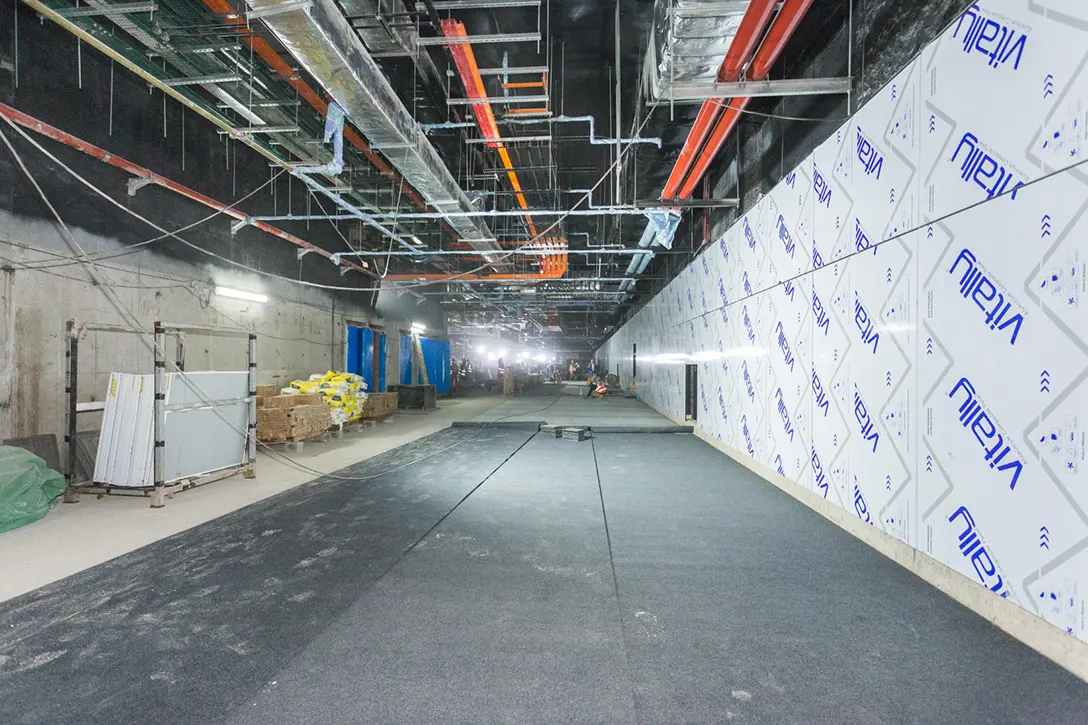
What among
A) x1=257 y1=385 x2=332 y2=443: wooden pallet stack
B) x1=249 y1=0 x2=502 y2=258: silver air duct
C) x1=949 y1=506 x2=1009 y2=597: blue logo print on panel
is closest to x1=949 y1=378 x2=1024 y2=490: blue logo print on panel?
→ x1=949 y1=506 x2=1009 y2=597: blue logo print on panel

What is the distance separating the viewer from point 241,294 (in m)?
7.69

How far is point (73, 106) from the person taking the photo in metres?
5.02

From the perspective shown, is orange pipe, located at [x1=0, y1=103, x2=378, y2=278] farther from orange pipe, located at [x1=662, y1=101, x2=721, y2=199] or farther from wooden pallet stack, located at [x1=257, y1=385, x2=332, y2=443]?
orange pipe, located at [x1=662, y1=101, x2=721, y2=199]

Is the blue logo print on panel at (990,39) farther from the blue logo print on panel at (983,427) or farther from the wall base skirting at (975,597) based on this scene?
the wall base skirting at (975,597)

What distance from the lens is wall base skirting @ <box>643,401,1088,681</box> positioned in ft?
6.58

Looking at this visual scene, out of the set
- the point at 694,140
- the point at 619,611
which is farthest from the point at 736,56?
the point at 619,611

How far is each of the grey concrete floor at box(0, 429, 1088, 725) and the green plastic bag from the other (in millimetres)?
1421

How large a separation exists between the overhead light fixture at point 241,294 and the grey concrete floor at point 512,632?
15.7 ft

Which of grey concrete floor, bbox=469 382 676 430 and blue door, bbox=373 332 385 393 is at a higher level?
blue door, bbox=373 332 385 393

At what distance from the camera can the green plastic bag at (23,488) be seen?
3.66m

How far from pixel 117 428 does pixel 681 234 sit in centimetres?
961

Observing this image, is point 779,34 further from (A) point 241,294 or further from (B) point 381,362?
(B) point 381,362

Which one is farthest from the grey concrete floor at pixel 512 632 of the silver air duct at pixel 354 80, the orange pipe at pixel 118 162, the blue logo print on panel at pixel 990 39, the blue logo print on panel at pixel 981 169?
the orange pipe at pixel 118 162

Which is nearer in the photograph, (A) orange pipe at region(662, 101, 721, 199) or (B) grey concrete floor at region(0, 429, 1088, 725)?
(B) grey concrete floor at region(0, 429, 1088, 725)
